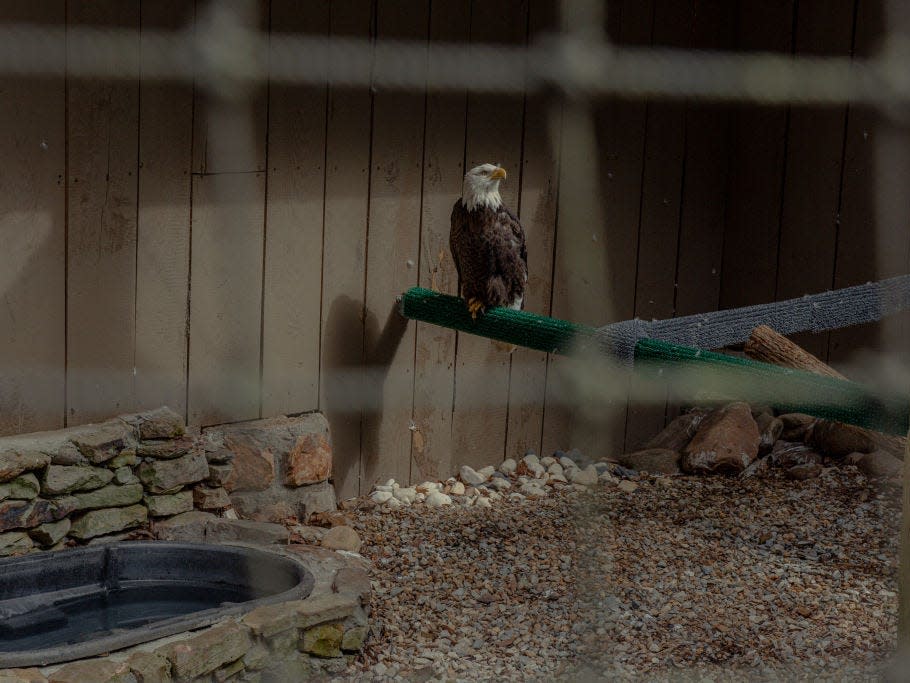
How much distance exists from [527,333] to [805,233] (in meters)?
1.29

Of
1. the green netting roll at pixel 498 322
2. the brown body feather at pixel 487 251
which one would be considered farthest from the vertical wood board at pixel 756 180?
the green netting roll at pixel 498 322

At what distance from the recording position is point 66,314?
2539 mm

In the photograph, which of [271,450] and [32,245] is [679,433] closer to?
[271,450]

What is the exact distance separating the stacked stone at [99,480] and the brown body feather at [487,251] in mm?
742

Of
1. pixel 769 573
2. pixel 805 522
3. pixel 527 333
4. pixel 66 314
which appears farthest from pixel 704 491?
pixel 66 314

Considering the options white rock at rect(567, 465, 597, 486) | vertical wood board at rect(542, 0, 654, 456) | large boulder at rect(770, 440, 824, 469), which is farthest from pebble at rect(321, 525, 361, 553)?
large boulder at rect(770, 440, 824, 469)

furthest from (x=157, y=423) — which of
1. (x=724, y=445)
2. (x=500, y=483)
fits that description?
(x=724, y=445)

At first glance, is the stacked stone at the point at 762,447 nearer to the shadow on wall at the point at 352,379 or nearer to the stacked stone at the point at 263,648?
the shadow on wall at the point at 352,379

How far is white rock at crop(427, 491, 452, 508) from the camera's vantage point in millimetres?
3152

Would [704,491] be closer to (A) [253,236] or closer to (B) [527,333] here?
(B) [527,333]

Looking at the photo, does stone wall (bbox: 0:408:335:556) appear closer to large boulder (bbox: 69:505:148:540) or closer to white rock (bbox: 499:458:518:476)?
large boulder (bbox: 69:505:148:540)

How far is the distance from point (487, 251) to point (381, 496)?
27.9 inches

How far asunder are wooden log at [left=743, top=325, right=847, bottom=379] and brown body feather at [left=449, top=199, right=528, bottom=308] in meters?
0.63

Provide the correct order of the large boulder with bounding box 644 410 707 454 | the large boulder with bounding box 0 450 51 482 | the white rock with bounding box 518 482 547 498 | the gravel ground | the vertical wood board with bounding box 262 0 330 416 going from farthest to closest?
the large boulder with bounding box 644 410 707 454 < the white rock with bounding box 518 482 547 498 < the vertical wood board with bounding box 262 0 330 416 < the large boulder with bounding box 0 450 51 482 < the gravel ground
